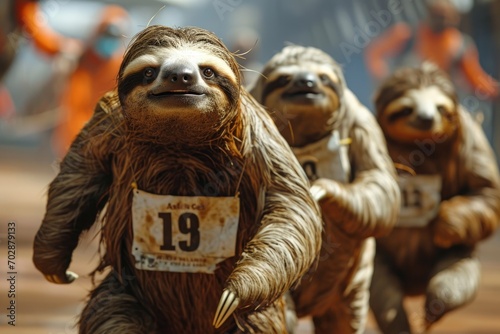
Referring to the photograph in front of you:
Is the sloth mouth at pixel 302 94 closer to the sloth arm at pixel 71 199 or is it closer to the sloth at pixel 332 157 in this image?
the sloth at pixel 332 157

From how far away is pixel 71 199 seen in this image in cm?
320

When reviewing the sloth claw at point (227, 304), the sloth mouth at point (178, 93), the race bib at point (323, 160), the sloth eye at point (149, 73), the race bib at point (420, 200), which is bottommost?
Result: the race bib at point (420, 200)

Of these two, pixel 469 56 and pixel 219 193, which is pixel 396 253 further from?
pixel 469 56

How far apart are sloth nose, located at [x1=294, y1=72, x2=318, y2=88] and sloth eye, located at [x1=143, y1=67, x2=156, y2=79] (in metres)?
1.02

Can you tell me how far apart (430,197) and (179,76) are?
2.15 m

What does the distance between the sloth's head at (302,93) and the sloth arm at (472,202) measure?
98 cm

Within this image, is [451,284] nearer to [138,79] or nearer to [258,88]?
[258,88]

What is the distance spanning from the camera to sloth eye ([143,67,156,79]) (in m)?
2.79

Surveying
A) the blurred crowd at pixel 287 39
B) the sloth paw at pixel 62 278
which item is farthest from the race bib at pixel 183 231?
the blurred crowd at pixel 287 39

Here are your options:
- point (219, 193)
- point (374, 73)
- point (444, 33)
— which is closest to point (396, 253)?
point (219, 193)

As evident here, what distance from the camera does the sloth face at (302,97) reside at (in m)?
3.71

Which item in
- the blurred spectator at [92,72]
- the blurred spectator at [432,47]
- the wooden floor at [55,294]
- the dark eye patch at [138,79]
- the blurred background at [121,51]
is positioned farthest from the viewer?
the blurred spectator at [432,47]

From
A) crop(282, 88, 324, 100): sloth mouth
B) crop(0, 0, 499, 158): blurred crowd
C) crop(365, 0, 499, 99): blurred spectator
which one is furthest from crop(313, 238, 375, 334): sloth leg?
crop(365, 0, 499, 99): blurred spectator

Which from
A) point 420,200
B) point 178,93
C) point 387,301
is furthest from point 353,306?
point 178,93
